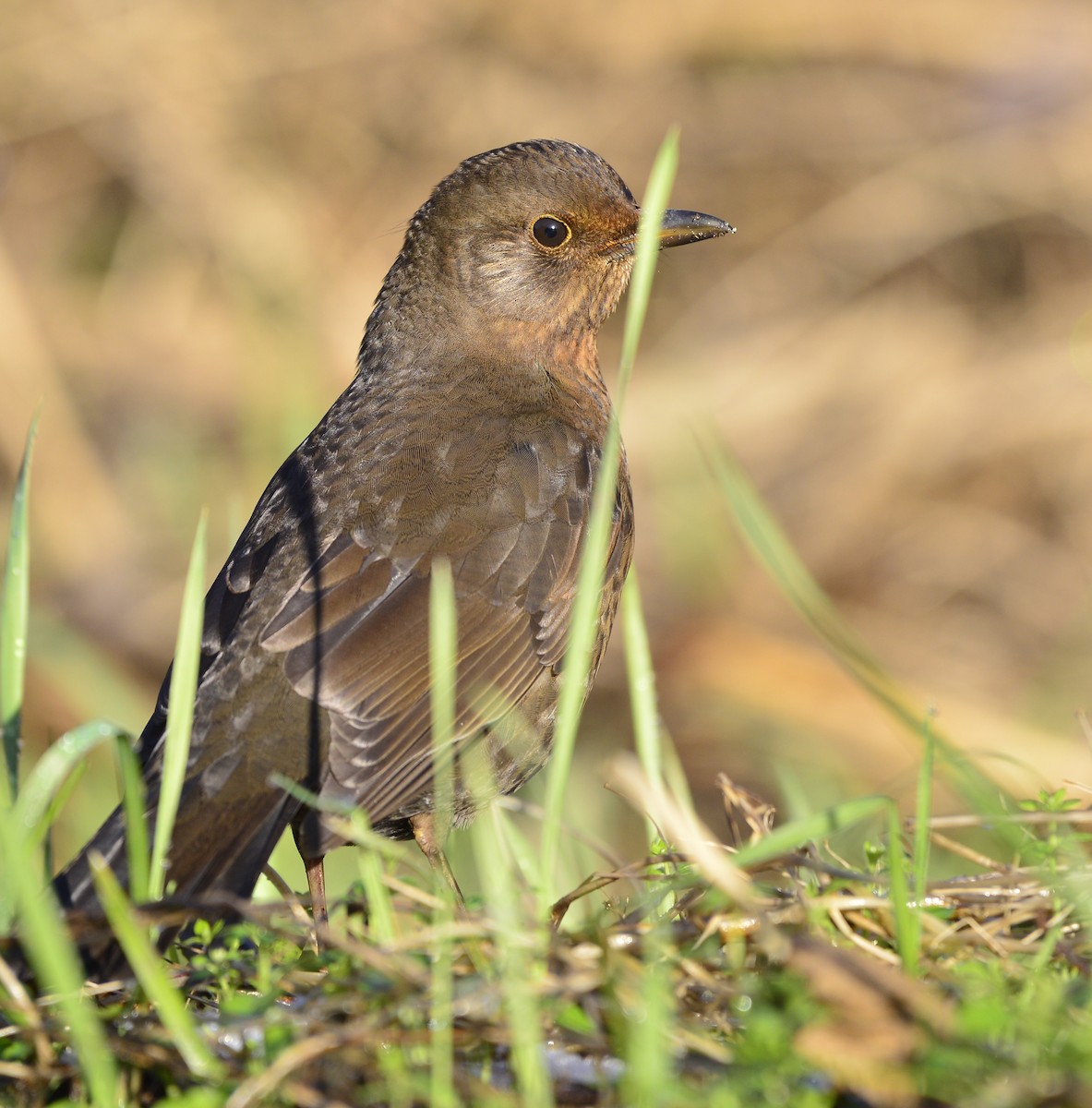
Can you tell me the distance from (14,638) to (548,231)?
2.28 m

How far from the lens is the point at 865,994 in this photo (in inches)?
73.2

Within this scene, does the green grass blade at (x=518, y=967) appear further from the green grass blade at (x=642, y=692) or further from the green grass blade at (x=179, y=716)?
the green grass blade at (x=179, y=716)

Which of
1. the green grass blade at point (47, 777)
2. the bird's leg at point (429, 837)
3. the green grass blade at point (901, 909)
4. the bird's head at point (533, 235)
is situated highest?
the bird's head at point (533, 235)

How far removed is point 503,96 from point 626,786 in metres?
7.90

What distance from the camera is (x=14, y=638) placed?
8.85ft

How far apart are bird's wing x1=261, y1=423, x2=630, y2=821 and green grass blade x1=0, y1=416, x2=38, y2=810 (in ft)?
2.17

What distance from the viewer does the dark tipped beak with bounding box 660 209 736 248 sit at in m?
4.36

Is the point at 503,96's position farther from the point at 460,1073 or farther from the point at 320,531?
the point at 460,1073

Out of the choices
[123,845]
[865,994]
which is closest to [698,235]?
[123,845]

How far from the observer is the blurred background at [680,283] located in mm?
8250

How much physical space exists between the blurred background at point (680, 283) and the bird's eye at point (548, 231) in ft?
11.6

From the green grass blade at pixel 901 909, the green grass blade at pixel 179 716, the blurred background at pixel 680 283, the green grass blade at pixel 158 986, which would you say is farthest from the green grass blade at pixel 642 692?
the blurred background at pixel 680 283

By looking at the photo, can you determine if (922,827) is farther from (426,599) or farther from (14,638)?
(14,638)

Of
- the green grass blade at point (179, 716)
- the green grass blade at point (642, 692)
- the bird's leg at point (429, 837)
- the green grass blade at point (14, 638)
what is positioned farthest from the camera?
the bird's leg at point (429, 837)
